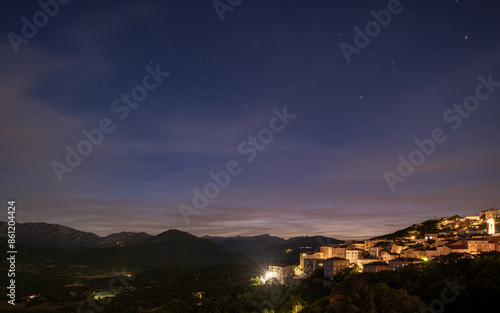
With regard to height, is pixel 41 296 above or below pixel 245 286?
below

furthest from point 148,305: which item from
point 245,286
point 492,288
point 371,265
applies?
point 492,288

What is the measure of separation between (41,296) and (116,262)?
8833 cm

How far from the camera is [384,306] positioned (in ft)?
84.4

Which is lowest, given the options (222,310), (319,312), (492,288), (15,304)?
(15,304)

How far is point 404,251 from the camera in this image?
187 ft

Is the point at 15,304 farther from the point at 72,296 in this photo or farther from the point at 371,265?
the point at 371,265

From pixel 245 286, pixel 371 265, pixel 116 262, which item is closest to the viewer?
pixel 371 265

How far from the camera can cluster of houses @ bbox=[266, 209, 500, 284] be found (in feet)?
160

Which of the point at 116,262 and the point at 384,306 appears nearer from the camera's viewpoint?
the point at 384,306

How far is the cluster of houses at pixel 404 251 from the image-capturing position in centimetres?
4878

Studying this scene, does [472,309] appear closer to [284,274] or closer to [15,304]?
[284,274]

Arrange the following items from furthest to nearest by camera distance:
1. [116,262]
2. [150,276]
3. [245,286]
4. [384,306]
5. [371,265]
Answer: [116,262]
[150,276]
[245,286]
[371,265]
[384,306]

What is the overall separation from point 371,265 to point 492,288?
25.5m

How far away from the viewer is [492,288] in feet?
88.7
